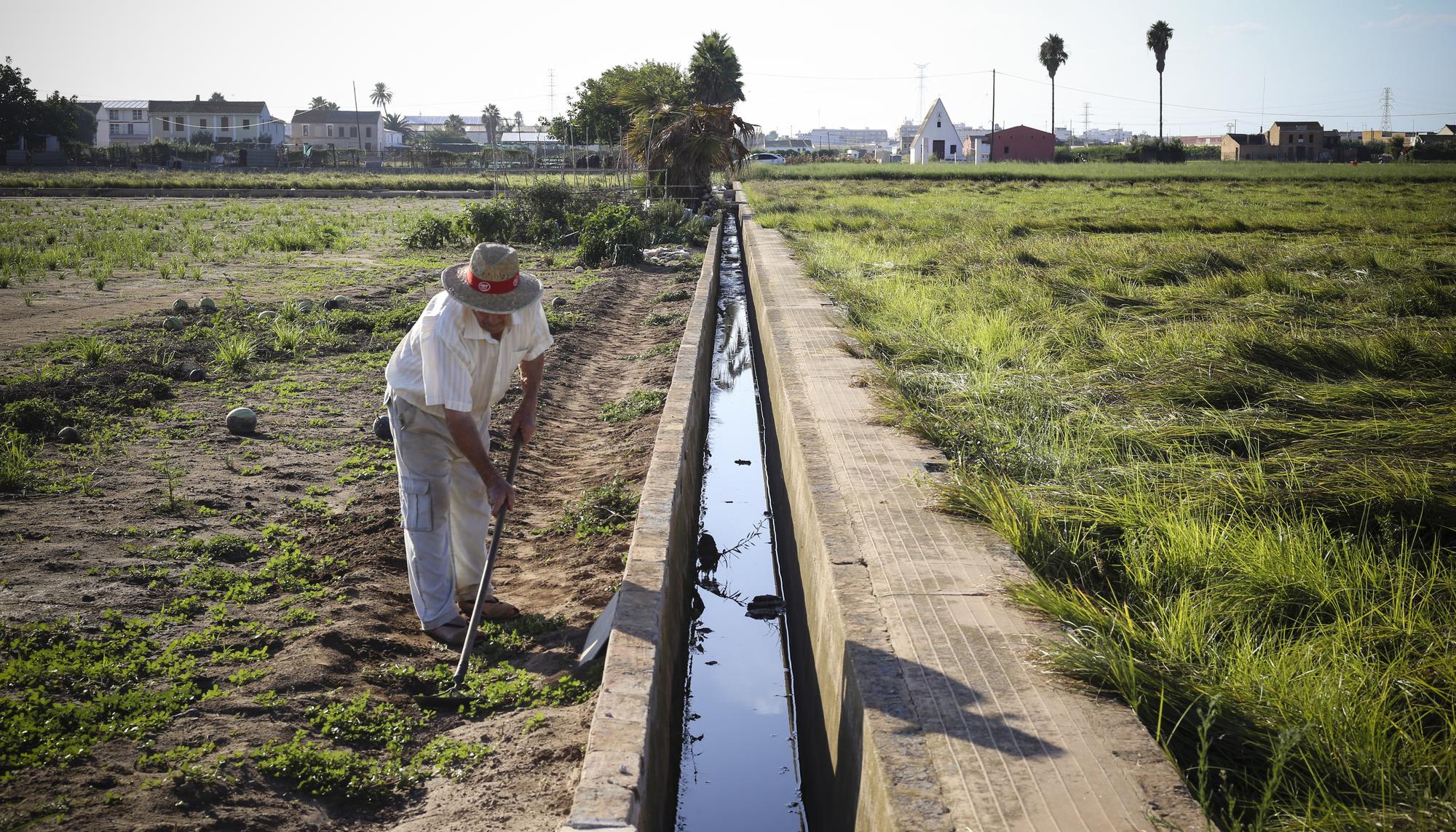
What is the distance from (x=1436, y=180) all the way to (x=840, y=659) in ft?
137

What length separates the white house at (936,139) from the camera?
3406 inches

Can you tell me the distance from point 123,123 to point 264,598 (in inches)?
4495

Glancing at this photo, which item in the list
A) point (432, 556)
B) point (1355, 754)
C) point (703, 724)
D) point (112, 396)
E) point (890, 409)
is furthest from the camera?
point (112, 396)

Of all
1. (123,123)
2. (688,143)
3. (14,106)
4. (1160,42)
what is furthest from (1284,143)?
(123,123)

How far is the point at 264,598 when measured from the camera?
4430mm

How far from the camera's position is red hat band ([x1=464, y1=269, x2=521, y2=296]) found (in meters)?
3.99

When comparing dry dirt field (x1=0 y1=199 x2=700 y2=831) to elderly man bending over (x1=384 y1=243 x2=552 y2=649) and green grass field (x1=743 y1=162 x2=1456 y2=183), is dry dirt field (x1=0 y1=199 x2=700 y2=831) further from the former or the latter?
green grass field (x1=743 y1=162 x2=1456 y2=183)

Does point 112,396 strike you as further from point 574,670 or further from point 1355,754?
point 1355,754

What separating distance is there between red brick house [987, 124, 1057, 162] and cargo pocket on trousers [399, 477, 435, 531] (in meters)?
78.6

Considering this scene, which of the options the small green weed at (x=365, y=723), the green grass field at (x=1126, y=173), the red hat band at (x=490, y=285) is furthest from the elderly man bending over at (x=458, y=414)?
the green grass field at (x=1126, y=173)

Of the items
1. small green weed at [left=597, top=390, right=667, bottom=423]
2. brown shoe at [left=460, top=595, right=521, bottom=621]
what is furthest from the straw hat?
small green weed at [left=597, top=390, right=667, bottom=423]

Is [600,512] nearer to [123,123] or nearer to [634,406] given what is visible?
[634,406]

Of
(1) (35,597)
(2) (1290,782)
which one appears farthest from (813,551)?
(1) (35,597)

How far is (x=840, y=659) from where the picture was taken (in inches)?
143
